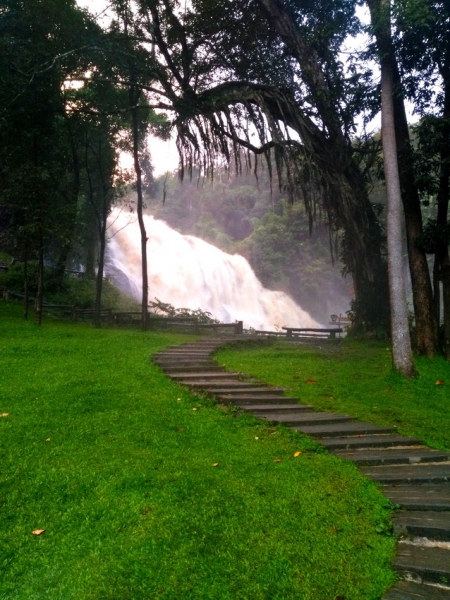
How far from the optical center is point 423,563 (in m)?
3.08

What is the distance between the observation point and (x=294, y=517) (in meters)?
3.60

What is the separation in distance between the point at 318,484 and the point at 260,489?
538 mm

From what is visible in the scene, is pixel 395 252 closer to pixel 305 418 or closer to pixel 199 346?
pixel 305 418

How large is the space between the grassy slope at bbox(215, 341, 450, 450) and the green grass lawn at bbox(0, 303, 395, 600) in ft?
5.25

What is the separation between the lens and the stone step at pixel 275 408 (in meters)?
6.60

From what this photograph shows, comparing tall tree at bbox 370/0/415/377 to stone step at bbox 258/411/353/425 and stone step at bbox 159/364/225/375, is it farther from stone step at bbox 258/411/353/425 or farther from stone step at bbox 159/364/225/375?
stone step at bbox 159/364/225/375

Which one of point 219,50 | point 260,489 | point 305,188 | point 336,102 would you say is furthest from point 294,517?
point 219,50

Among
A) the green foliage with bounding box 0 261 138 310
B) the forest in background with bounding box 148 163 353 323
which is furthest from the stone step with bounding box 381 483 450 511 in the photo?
the forest in background with bounding box 148 163 353 323

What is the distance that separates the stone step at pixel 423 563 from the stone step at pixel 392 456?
1535mm

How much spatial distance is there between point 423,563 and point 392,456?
1915mm

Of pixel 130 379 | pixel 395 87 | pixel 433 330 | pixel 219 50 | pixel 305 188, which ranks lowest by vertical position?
pixel 130 379

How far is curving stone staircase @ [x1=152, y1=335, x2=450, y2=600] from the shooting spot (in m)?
3.01

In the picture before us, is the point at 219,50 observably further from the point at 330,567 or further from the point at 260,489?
the point at 330,567

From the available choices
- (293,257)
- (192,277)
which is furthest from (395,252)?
(293,257)
